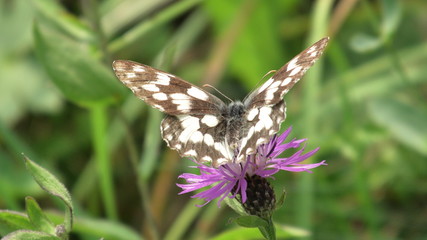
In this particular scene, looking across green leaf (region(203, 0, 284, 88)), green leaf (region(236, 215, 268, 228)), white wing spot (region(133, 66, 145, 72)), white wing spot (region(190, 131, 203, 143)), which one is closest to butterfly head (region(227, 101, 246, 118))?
white wing spot (region(190, 131, 203, 143))

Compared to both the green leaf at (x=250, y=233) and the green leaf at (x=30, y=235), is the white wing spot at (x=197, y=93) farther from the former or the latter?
the green leaf at (x=30, y=235)

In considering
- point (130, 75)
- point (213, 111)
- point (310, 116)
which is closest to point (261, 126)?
point (213, 111)

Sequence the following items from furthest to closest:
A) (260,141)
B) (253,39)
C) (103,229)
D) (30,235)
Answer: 1. (253,39)
2. (103,229)
3. (260,141)
4. (30,235)

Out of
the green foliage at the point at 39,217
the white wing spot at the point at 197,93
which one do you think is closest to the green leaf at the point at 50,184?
the green foliage at the point at 39,217

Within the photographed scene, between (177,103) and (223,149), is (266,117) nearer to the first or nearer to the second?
(223,149)

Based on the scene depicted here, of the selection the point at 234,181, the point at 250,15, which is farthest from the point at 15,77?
the point at 234,181
